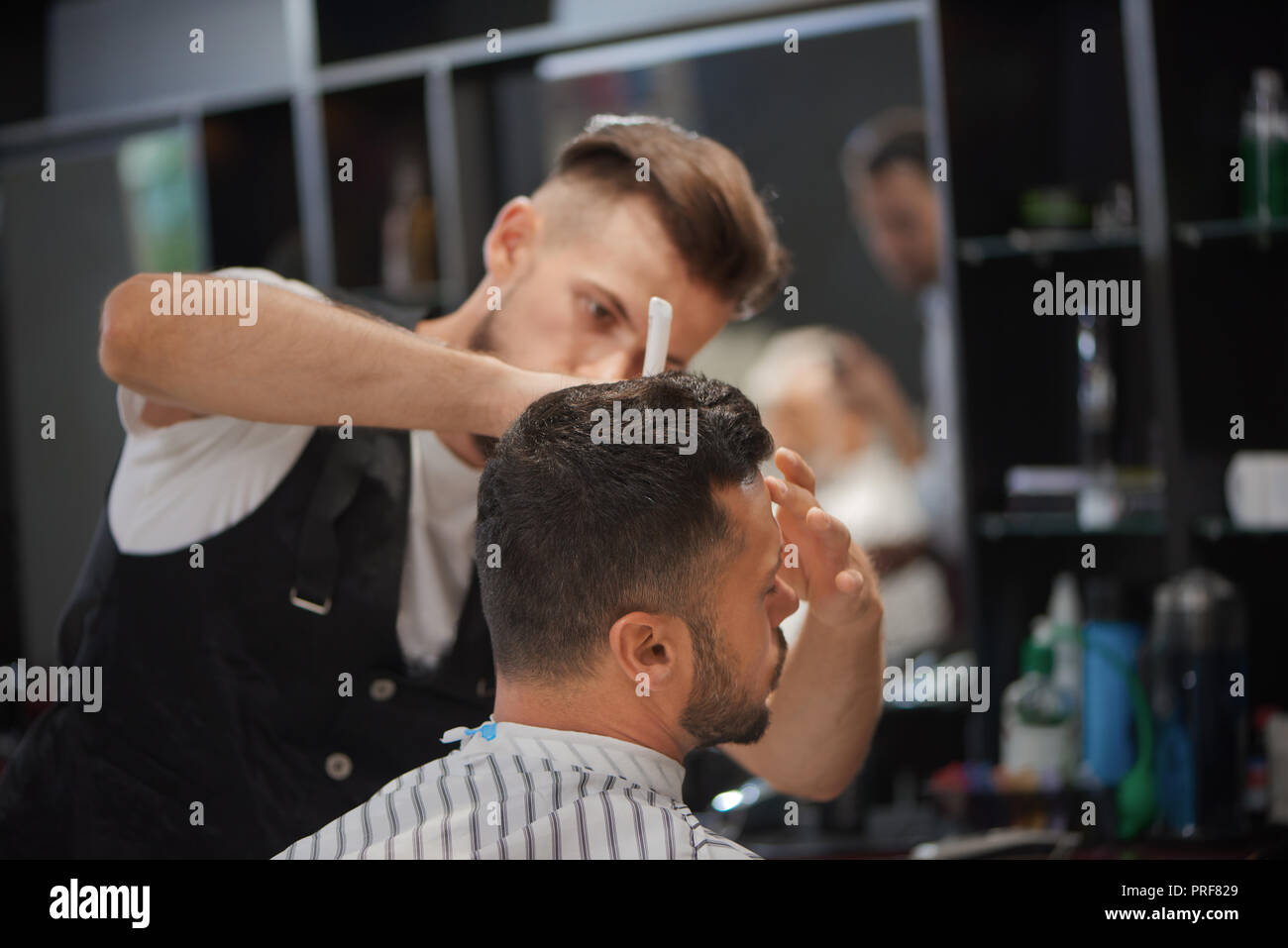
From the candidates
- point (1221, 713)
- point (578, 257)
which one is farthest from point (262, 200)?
point (1221, 713)

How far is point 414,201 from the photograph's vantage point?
10.4 feet

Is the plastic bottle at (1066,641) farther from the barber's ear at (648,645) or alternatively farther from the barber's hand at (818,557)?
the barber's ear at (648,645)

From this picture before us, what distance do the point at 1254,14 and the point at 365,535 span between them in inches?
82.0

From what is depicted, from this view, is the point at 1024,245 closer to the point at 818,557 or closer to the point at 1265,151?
the point at 1265,151

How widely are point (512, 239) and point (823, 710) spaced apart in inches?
26.4

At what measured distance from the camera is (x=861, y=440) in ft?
9.83

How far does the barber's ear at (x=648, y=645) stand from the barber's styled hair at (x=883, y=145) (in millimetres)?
2100

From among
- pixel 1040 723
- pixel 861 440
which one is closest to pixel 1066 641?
pixel 1040 723

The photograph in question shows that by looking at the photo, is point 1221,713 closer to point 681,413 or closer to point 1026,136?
point 1026,136

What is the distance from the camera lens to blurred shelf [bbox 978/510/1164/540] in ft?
7.99

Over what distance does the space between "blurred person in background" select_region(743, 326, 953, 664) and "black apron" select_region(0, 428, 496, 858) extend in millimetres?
1651

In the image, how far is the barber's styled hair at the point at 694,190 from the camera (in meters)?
1.35

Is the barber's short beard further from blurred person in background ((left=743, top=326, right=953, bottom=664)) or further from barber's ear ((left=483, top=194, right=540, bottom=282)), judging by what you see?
blurred person in background ((left=743, top=326, right=953, bottom=664))

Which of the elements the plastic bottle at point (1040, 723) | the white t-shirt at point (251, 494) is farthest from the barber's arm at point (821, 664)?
the plastic bottle at point (1040, 723)
